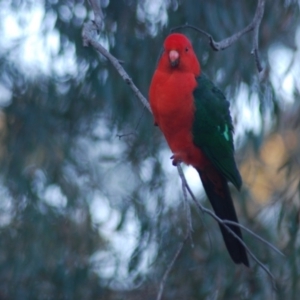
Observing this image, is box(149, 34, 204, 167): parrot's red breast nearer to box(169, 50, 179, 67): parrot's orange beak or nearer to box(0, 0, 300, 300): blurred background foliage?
box(169, 50, 179, 67): parrot's orange beak

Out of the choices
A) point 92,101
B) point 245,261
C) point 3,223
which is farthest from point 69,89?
point 245,261

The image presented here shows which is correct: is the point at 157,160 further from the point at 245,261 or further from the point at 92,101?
the point at 245,261

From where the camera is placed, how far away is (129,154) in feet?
15.8

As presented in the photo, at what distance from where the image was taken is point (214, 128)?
3.15m

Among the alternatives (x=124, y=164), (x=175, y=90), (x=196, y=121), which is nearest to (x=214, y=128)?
(x=196, y=121)

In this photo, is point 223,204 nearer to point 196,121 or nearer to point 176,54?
point 196,121

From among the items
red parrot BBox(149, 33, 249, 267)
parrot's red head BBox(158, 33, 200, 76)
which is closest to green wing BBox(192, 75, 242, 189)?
red parrot BBox(149, 33, 249, 267)

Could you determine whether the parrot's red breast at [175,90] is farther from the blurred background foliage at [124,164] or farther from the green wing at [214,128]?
the blurred background foliage at [124,164]

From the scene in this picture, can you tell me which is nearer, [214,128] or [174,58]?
[174,58]

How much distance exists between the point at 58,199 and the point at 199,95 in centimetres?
186

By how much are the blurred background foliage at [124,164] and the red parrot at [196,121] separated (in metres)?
0.76

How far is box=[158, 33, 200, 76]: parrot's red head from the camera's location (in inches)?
117

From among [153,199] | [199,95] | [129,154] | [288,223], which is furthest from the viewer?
[129,154]

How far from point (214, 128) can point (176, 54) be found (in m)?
0.36
